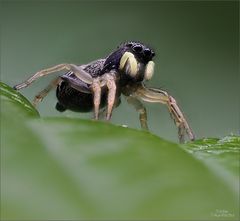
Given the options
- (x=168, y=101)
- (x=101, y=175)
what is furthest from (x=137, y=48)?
(x=101, y=175)

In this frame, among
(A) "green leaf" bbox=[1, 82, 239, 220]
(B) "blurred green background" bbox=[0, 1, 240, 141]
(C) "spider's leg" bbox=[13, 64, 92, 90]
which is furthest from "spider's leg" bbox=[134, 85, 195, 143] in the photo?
(B) "blurred green background" bbox=[0, 1, 240, 141]

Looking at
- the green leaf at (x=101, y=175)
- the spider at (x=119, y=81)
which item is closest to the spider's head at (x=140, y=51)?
the spider at (x=119, y=81)

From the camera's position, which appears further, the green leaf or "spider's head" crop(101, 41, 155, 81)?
"spider's head" crop(101, 41, 155, 81)

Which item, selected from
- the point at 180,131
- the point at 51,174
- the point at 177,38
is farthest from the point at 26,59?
the point at 51,174

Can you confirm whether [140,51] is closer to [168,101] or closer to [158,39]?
[168,101]

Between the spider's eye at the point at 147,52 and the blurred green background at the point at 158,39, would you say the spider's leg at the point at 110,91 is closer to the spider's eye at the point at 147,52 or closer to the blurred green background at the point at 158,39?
the spider's eye at the point at 147,52

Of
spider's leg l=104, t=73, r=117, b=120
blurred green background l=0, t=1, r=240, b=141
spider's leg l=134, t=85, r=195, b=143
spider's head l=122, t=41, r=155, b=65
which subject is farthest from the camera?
blurred green background l=0, t=1, r=240, b=141

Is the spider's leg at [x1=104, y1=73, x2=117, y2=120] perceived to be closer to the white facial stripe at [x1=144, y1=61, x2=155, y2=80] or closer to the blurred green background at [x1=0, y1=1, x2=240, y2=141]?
the white facial stripe at [x1=144, y1=61, x2=155, y2=80]
